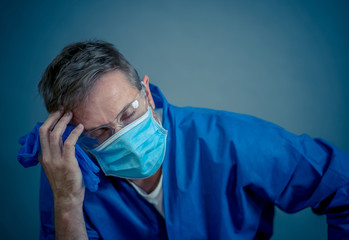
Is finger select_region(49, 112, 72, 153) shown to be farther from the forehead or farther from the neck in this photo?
the neck

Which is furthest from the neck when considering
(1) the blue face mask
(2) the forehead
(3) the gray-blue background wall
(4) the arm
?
(3) the gray-blue background wall

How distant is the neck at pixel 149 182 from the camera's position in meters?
Answer: 1.12

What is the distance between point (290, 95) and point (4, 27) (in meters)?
1.78

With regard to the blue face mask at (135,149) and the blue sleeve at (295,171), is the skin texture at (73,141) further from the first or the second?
the blue sleeve at (295,171)

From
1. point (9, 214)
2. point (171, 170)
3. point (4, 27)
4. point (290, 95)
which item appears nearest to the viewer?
point (171, 170)

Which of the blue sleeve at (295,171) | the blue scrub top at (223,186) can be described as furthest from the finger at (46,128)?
the blue sleeve at (295,171)

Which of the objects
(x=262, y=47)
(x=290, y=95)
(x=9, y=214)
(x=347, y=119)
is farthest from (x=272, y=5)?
(x=9, y=214)

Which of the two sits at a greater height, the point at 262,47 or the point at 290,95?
the point at 262,47

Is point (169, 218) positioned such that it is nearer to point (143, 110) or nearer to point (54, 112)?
point (143, 110)

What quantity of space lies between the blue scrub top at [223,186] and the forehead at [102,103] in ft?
0.82

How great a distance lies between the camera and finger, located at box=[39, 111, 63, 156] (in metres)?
0.89

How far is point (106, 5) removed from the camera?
58.7 inches

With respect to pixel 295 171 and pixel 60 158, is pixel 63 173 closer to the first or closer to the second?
pixel 60 158

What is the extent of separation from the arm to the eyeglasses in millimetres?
61
